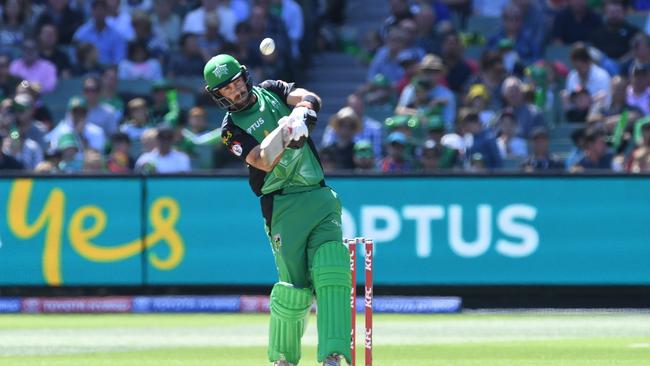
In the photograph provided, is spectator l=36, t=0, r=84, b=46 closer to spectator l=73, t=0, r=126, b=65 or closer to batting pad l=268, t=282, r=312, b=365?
spectator l=73, t=0, r=126, b=65

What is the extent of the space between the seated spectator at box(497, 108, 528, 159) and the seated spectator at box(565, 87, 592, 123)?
0.97 metres

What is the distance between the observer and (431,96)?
56.1 feet

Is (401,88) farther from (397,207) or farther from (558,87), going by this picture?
(397,207)

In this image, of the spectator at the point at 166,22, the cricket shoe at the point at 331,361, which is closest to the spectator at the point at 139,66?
the spectator at the point at 166,22

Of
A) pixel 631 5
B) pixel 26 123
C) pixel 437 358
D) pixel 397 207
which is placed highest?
pixel 631 5

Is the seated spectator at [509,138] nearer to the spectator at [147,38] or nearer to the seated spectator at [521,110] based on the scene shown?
the seated spectator at [521,110]

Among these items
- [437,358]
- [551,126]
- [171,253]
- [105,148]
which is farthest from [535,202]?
[105,148]

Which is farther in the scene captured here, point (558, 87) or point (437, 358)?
point (558, 87)

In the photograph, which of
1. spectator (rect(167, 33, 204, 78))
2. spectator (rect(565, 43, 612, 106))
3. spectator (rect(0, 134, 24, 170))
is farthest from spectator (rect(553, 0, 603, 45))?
spectator (rect(0, 134, 24, 170))

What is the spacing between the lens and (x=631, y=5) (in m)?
18.8

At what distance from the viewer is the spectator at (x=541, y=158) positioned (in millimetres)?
15258

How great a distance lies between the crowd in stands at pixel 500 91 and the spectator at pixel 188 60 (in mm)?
2300

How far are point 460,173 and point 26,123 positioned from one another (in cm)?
576

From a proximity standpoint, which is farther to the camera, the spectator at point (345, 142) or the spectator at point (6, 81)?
the spectator at point (6, 81)
